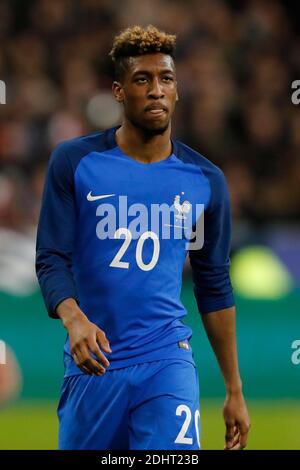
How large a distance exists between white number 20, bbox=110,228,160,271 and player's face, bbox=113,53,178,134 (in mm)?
467

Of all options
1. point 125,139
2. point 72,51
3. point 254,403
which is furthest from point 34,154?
point 125,139

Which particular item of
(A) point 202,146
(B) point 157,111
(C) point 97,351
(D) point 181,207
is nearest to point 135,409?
(C) point 97,351

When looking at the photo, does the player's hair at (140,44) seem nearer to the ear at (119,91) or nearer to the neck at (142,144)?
the ear at (119,91)

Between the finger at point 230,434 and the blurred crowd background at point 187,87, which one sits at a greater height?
the blurred crowd background at point 187,87

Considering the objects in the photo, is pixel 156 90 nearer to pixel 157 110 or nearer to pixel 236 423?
pixel 157 110

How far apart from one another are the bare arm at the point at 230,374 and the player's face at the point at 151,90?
93cm

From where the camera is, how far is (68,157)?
5.35 metres

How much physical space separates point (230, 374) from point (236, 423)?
0.22 m

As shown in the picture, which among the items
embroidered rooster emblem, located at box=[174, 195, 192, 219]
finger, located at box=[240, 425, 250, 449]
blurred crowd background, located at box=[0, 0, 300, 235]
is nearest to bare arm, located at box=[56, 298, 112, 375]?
embroidered rooster emblem, located at box=[174, 195, 192, 219]

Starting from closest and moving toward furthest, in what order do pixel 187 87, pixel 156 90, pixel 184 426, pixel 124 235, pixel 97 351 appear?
1. pixel 97 351
2. pixel 184 426
3. pixel 156 90
4. pixel 124 235
5. pixel 187 87

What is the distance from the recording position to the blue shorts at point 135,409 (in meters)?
5.09

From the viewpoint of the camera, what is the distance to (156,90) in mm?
5254

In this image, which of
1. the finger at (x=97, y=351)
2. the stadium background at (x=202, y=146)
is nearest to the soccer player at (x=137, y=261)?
the finger at (x=97, y=351)

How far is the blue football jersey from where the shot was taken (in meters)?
5.25
